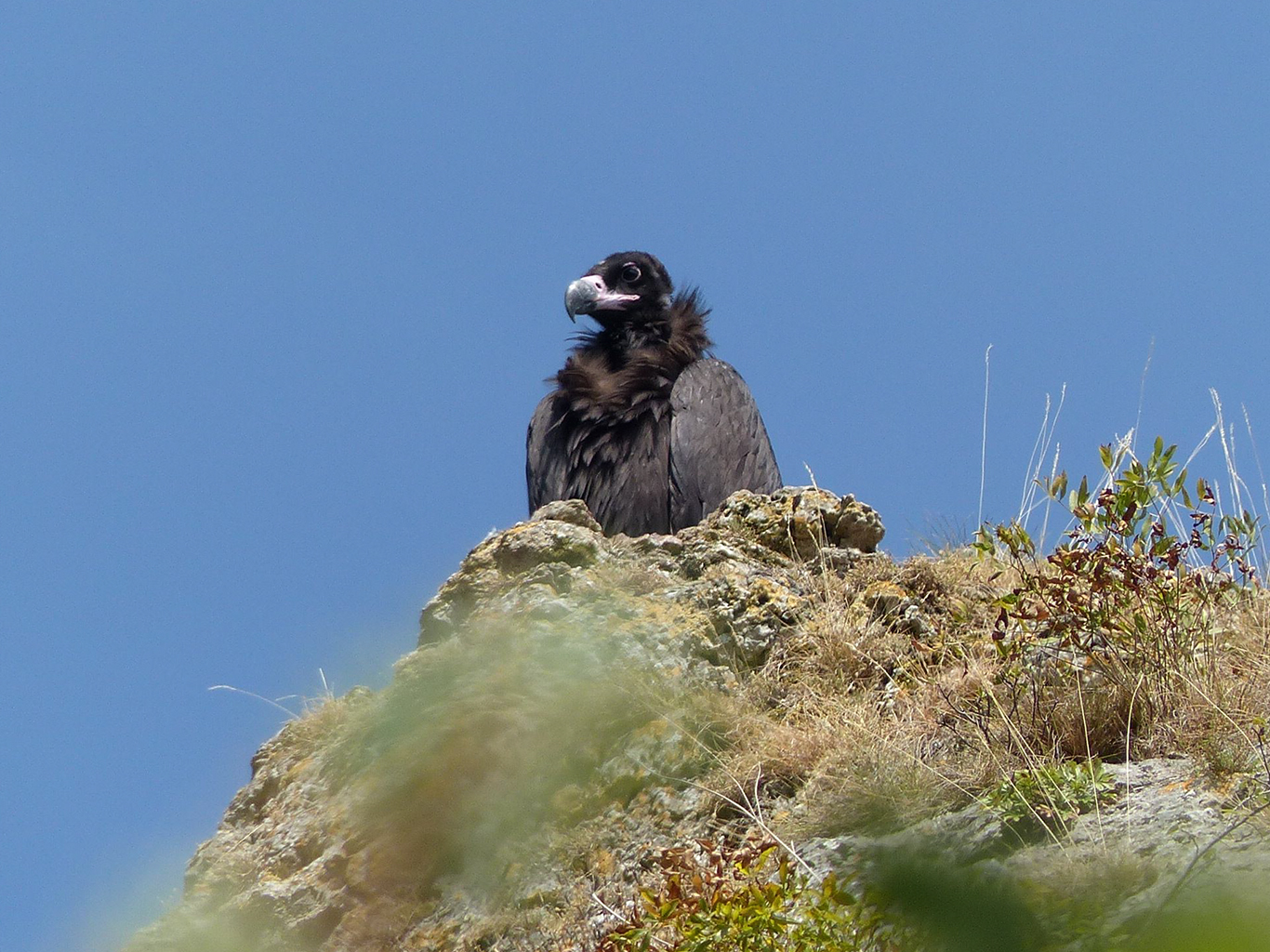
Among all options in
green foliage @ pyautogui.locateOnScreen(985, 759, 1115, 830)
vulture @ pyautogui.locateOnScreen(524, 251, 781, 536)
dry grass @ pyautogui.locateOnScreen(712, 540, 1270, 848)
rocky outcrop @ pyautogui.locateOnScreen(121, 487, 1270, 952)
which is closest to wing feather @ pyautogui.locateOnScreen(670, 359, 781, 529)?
vulture @ pyautogui.locateOnScreen(524, 251, 781, 536)

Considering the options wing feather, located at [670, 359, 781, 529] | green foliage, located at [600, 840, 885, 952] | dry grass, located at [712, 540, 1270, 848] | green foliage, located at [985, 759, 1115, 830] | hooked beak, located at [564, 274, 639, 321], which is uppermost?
hooked beak, located at [564, 274, 639, 321]

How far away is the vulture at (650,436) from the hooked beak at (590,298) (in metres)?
0.33

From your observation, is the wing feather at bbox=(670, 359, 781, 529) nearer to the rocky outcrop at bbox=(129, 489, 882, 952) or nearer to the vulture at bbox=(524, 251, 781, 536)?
the vulture at bbox=(524, 251, 781, 536)

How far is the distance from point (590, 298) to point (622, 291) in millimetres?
334

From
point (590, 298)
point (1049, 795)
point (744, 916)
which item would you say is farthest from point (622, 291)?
point (744, 916)

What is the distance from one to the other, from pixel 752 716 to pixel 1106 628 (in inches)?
52.2

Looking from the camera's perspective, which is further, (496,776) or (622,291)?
(622,291)

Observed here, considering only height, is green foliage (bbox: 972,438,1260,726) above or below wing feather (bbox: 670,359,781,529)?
below

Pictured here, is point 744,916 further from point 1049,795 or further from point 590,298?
point 590,298

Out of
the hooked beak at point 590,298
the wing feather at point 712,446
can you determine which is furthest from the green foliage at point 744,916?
the hooked beak at point 590,298

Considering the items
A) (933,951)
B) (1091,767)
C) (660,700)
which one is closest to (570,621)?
(660,700)

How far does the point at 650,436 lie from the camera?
8.60 m

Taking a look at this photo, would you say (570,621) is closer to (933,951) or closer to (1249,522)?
(1249,522)

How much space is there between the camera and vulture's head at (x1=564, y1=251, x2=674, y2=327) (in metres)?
9.73
